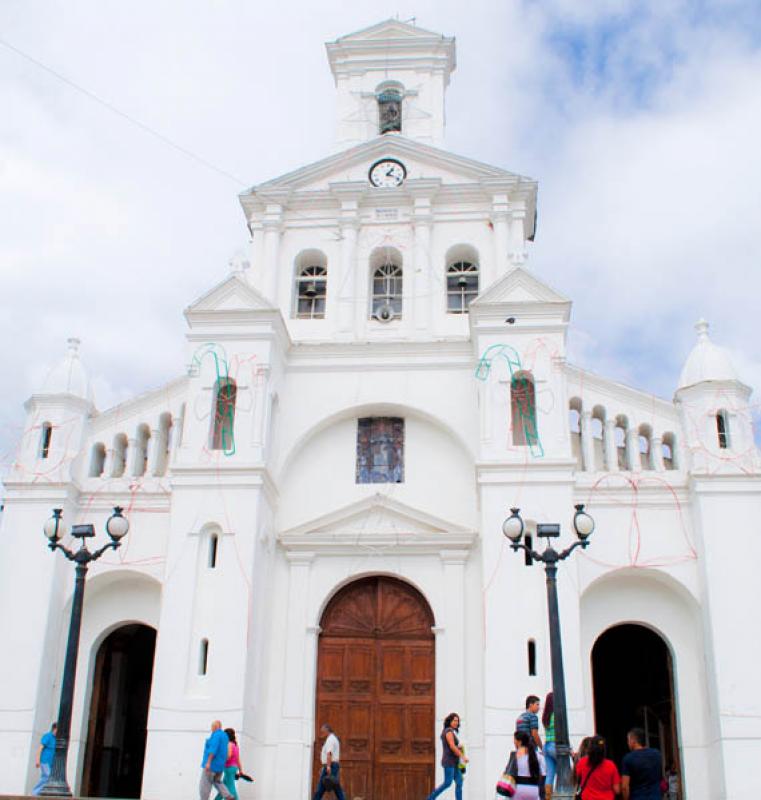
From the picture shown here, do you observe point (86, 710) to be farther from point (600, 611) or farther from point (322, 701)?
point (600, 611)

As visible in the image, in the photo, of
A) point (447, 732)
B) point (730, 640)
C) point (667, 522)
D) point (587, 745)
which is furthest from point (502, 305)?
point (587, 745)

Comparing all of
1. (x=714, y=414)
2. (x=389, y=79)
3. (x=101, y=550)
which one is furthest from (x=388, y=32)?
(x=101, y=550)

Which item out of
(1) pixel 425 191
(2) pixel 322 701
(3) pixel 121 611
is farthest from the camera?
(1) pixel 425 191

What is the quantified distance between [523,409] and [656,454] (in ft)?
9.63

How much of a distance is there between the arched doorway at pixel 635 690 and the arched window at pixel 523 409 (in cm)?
501

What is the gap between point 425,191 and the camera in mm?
23328

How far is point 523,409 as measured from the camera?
65.7 ft

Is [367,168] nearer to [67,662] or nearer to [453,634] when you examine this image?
[453,634]

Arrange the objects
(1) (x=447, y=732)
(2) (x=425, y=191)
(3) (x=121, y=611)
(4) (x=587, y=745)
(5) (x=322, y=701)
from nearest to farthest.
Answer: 1. (4) (x=587, y=745)
2. (1) (x=447, y=732)
3. (5) (x=322, y=701)
4. (3) (x=121, y=611)
5. (2) (x=425, y=191)

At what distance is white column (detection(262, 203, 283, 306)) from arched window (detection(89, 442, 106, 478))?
5021 mm

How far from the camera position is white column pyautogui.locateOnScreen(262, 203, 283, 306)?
75.0 ft

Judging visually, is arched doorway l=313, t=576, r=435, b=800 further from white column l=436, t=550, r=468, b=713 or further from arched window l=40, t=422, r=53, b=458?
arched window l=40, t=422, r=53, b=458

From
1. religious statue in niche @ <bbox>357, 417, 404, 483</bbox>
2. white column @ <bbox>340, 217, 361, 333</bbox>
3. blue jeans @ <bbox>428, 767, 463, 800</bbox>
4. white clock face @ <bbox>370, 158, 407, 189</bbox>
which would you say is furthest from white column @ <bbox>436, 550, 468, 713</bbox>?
white clock face @ <bbox>370, 158, 407, 189</bbox>

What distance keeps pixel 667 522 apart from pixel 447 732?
7.20m
